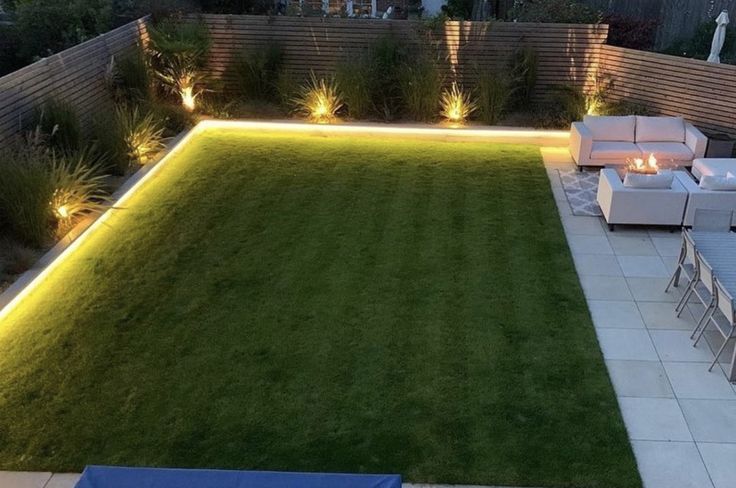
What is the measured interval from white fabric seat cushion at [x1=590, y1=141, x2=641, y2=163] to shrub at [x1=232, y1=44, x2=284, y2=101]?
5.68 metres

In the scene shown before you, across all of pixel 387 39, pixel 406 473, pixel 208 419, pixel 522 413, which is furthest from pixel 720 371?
pixel 387 39

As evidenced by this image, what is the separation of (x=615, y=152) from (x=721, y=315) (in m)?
3.82

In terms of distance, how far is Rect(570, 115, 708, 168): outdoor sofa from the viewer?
9320mm

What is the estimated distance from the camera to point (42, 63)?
858 centimetres

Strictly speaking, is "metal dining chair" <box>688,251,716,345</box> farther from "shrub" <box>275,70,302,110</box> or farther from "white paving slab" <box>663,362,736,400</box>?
"shrub" <box>275,70,302,110</box>

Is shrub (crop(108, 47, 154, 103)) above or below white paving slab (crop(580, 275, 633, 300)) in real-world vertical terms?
above

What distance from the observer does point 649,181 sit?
7734 mm

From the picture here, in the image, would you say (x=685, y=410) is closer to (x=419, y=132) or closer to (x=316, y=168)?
(x=316, y=168)

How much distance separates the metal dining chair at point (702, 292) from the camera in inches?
224

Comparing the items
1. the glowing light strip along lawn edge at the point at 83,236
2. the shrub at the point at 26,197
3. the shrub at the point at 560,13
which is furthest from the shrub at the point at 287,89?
the shrub at the point at 26,197

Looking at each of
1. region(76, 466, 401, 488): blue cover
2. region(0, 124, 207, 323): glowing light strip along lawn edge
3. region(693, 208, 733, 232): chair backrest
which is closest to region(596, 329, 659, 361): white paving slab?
region(693, 208, 733, 232): chair backrest

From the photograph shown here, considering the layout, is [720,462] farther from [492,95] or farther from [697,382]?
[492,95]

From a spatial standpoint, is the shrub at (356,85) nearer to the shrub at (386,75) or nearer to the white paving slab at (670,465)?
the shrub at (386,75)

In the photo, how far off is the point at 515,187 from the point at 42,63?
6.39 meters
